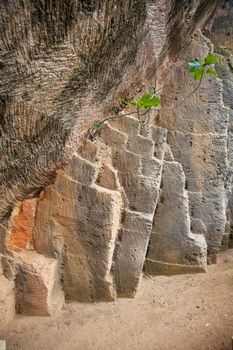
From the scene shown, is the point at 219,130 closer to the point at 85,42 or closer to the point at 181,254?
the point at 181,254

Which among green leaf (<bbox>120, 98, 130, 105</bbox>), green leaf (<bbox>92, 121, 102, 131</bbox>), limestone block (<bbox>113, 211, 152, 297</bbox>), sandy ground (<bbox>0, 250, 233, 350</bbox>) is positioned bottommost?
sandy ground (<bbox>0, 250, 233, 350</bbox>)

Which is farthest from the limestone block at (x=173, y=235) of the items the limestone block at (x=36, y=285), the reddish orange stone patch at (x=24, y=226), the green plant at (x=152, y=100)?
the reddish orange stone patch at (x=24, y=226)

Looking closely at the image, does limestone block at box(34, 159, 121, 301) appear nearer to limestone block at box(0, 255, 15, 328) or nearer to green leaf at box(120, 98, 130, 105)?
limestone block at box(0, 255, 15, 328)

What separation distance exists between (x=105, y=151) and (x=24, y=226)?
1.03 meters

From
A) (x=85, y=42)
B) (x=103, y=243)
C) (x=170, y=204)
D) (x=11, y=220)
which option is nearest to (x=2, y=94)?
(x=85, y=42)

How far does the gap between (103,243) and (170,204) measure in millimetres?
857

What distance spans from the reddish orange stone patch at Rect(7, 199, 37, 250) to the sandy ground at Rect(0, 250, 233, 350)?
667 mm

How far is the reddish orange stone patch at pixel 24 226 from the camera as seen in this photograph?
328 centimetres

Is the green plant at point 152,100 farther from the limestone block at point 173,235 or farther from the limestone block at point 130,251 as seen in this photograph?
the limestone block at point 130,251

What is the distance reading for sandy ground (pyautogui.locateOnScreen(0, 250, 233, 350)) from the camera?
9.53 ft

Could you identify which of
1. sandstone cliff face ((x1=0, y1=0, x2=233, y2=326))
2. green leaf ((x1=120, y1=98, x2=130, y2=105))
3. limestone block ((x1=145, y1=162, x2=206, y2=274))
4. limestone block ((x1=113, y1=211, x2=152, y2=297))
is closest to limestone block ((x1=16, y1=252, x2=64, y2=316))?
sandstone cliff face ((x1=0, y1=0, x2=233, y2=326))

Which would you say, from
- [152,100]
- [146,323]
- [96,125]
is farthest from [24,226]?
[152,100]

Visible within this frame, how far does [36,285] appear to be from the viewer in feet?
10.5

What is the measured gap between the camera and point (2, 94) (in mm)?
2359
